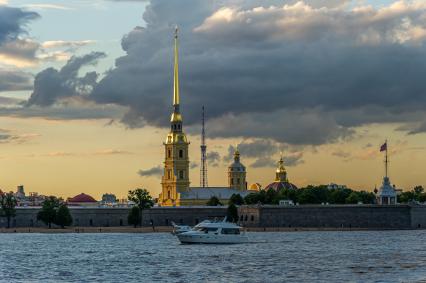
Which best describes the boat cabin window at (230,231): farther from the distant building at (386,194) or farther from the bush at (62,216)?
the distant building at (386,194)

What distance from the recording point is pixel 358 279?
72000mm

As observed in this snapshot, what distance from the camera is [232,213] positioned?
18438cm

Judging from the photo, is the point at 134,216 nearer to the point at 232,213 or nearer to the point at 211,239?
the point at 232,213

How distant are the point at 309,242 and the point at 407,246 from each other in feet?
52.7

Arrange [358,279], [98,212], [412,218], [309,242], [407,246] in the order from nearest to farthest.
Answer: [358,279] < [407,246] < [309,242] < [412,218] < [98,212]

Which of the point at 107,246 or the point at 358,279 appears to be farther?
the point at 107,246

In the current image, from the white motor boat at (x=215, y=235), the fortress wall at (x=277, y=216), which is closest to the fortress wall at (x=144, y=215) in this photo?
the fortress wall at (x=277, y=216)

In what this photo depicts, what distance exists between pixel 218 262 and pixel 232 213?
9475 cm

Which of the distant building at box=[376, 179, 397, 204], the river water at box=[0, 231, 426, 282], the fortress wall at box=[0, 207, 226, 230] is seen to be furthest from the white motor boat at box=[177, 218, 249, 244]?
the distant building at box=[376, 179, 397, 204]

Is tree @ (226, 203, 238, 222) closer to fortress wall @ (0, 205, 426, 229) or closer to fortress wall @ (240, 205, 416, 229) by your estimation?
fortress wall @ (0, 205, 426, 229)

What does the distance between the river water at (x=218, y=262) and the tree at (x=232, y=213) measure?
5735cm

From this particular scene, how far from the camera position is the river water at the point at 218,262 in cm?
7519

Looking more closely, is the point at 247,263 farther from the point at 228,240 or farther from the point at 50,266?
the point at 228,240

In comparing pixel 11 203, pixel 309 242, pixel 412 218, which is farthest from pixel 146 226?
pixel 309 242
